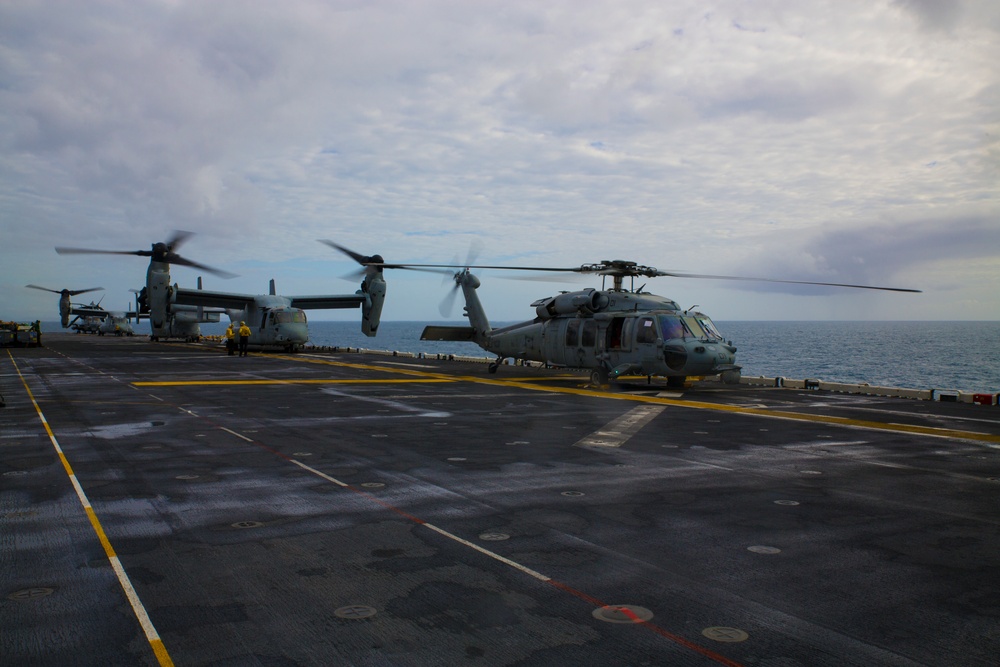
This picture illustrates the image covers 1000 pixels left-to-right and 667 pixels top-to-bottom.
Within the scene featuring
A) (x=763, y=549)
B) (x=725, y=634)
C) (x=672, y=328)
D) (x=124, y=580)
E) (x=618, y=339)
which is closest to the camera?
(x=725, y=634)

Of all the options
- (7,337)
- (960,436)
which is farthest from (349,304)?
(960,436)

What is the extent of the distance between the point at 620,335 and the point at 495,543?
1687 cm

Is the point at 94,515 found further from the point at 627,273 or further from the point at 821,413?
the point at 627,273

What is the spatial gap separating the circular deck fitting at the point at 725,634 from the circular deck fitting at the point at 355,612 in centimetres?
235

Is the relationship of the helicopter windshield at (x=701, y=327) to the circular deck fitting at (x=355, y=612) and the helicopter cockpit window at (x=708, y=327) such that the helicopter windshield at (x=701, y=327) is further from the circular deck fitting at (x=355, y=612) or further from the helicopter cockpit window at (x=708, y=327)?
the circular deck fitting at (x=355, y=612)

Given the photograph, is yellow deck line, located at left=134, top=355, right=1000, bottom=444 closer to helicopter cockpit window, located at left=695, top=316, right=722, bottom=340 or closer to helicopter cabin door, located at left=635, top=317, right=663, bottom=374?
helicopter cabin door, located at left=635, top=317, right=663, bottom=374

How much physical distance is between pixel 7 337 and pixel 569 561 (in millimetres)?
61615

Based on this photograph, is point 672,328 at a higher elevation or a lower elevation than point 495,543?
higher

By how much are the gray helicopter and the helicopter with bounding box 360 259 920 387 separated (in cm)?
1683

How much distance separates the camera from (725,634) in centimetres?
473

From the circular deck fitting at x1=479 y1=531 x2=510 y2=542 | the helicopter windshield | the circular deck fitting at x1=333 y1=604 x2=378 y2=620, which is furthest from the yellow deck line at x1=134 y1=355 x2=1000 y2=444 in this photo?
the circular deck fitting at x1=333 y1=604 x2=378 y2=620

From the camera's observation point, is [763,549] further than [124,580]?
Yes

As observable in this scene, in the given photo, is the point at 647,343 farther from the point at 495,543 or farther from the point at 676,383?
the point at 495,543

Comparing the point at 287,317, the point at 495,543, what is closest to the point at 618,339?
the point at 495,543
